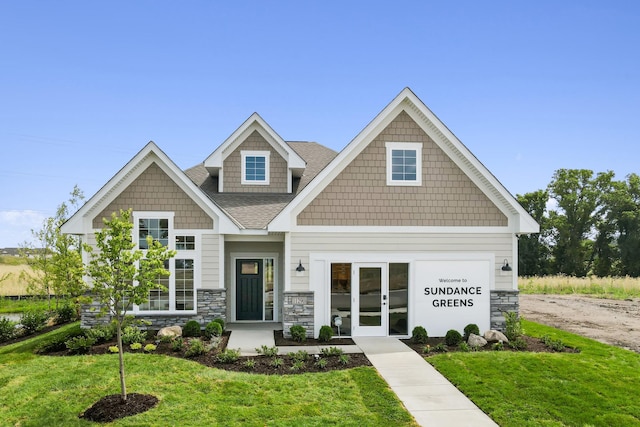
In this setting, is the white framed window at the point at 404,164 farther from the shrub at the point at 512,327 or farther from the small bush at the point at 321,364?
→ the small bush at the point at 321,364

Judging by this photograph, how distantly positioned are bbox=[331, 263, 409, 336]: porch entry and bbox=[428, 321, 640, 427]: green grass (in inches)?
93.9

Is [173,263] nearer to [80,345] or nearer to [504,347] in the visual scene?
[80,345]

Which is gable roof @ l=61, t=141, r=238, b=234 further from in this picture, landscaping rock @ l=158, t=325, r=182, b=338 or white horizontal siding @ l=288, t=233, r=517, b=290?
landscaping rock @ l=158, t=325, r=182, b=338

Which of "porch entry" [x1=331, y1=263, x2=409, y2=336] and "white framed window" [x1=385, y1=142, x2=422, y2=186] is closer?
"porch entry" [x1=331, y1=263, x2=409, y2=336]

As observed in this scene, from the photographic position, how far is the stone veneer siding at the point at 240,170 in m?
16.6

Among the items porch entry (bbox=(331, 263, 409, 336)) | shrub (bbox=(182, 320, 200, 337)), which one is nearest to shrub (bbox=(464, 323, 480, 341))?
porch entry (bbox=(331, 263, 409, 336))

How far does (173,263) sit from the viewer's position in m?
13.5

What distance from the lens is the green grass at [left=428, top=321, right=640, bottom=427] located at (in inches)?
308

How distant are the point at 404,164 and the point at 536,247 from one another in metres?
30.5

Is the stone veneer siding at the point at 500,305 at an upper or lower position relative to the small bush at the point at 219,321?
upper

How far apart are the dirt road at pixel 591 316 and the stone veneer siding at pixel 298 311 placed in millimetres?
8438

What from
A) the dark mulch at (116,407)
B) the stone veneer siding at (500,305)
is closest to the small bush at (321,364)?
the dark mulch at (116,407)

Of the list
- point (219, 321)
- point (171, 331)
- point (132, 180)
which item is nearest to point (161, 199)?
point (132, 180)

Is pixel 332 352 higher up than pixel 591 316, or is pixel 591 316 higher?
pixel 332 352
